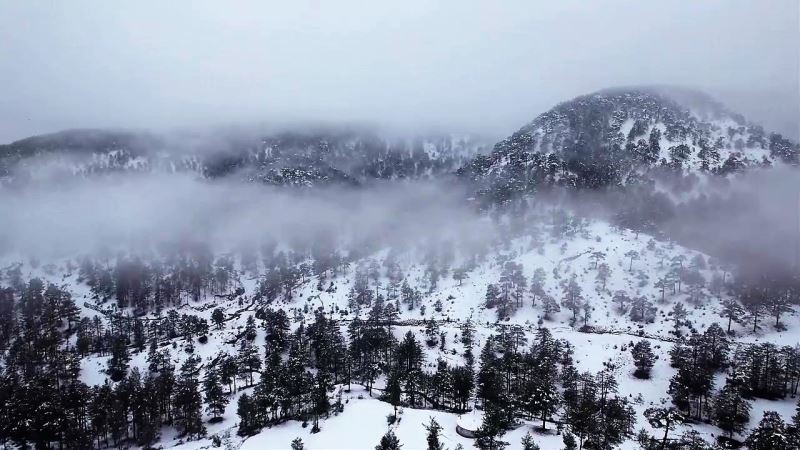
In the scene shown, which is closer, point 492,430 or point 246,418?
point 492,430

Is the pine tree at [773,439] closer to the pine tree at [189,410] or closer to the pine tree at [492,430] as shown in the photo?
the pine tree at [492,430]

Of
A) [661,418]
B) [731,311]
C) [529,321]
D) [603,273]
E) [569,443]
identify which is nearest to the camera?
[569,443]

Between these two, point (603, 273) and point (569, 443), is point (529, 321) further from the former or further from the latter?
point (569, 443)

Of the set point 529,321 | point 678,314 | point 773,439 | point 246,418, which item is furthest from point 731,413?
point 246,418

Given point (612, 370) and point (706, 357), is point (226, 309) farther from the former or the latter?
point (706, 357)

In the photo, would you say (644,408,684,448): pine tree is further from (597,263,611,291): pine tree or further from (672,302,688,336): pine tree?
(597,263,611,291): pine tree

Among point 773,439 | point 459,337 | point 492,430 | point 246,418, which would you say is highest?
point 492,430

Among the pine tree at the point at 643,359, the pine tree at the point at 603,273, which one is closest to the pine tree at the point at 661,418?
the pine tree at the point at 643,359

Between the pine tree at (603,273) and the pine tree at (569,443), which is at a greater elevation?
the pine tree at (569,443)
